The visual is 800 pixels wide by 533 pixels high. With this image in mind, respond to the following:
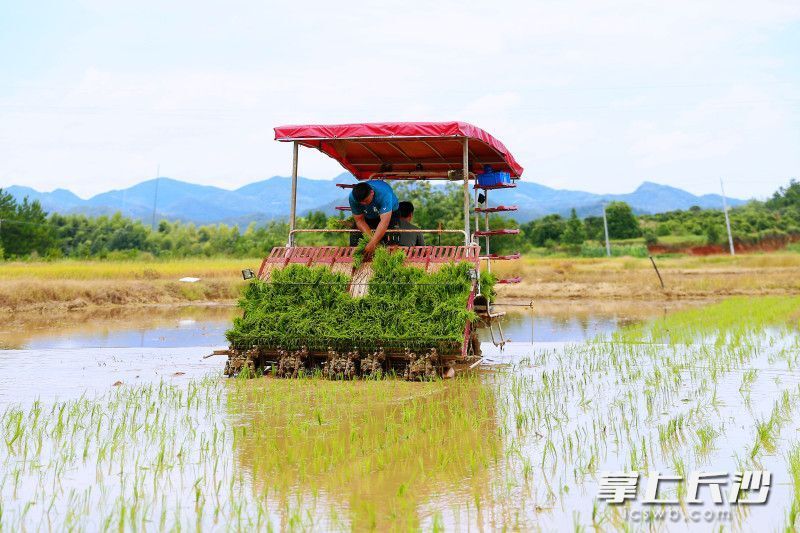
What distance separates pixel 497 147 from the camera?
922cm

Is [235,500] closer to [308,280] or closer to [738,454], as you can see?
[738,454]

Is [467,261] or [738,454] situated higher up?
[467,261]

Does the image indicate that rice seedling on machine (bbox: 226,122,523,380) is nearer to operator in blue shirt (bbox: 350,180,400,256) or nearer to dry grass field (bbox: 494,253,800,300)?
operator in blue shirt (bbox: 350,180,400,256)

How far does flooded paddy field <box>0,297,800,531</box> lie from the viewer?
12.8 feet

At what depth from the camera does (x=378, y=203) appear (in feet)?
29.2

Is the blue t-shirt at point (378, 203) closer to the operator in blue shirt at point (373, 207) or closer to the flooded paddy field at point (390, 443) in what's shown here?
the operator in blue shirt at point (373, 207)

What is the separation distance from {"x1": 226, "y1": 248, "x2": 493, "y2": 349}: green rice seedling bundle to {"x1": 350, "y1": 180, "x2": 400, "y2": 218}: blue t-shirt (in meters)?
0.70

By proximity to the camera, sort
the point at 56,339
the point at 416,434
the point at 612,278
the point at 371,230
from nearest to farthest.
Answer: the point at 416,434 < the point at 371,230 < the point at 56,339 < the point at 612,278

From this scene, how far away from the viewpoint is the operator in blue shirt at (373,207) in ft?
28.5

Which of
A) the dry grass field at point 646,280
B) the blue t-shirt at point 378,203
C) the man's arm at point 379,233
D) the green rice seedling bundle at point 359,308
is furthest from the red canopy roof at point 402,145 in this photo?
the dry grass field at point 646,280

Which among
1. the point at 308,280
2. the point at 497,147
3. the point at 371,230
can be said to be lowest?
the point at 308,280

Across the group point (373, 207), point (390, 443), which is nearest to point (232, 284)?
point (373, 207)

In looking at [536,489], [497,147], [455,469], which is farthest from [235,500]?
[497,147]

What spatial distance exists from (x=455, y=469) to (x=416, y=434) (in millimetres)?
877
